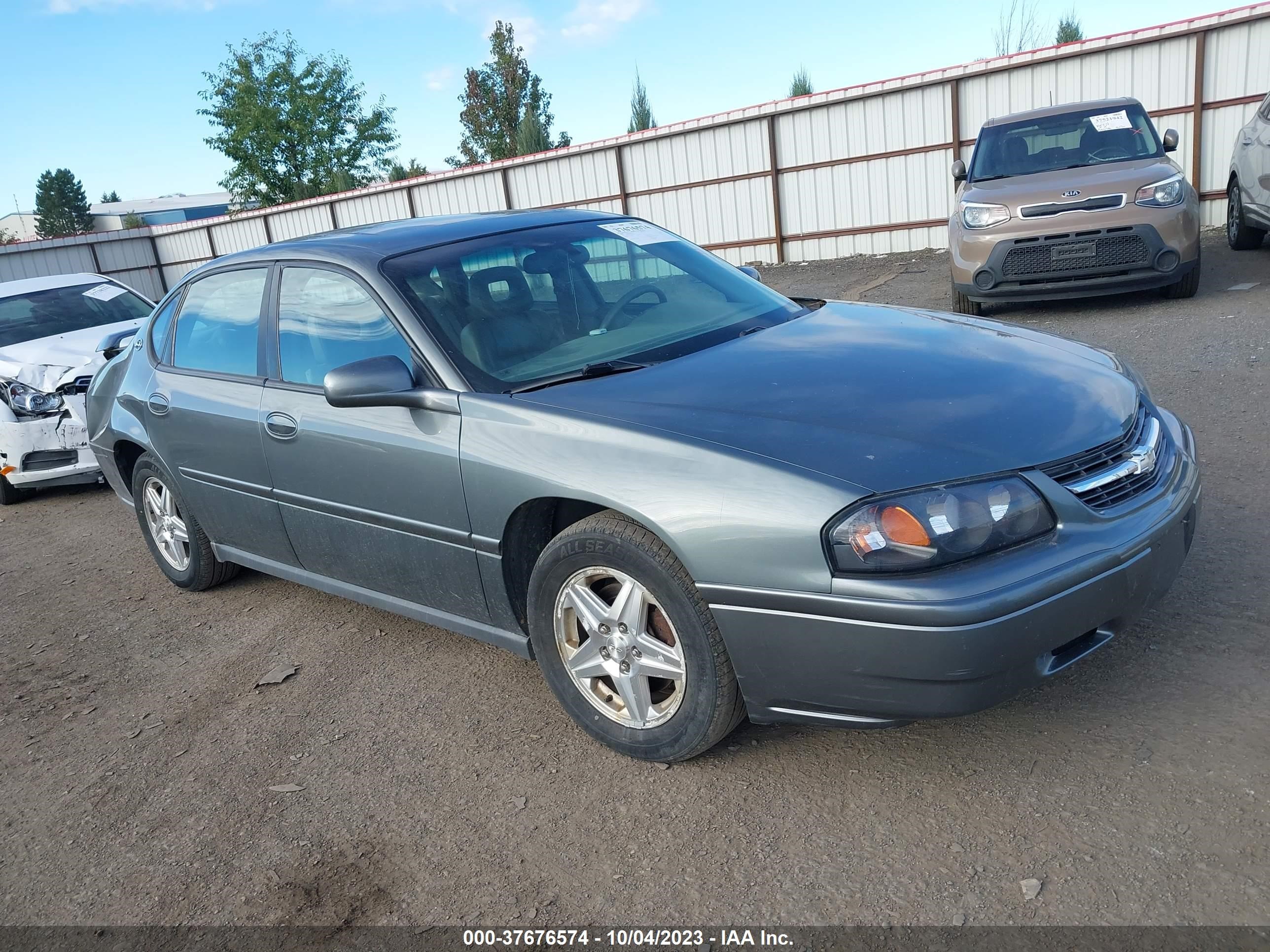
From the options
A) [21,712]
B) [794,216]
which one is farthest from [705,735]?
[794,216]

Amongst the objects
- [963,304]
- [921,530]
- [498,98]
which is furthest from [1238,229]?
[498,98]

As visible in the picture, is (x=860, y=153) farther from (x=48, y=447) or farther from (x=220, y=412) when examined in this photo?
(x=220, y=412)

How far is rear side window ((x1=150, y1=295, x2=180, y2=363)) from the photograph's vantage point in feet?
14.9

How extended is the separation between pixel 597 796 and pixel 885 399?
1.35 meters

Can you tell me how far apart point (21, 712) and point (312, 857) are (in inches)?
74.6

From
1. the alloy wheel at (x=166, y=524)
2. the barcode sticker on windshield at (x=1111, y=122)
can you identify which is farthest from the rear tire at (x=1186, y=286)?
the alloy wheel at (x=166, y=524)

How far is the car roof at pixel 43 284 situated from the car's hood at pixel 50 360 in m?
0.90

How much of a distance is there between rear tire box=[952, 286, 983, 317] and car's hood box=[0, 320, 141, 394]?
6763 millimetres

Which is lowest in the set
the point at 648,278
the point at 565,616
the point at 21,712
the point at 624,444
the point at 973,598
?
the point at 21,712

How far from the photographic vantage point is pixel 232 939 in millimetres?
2381

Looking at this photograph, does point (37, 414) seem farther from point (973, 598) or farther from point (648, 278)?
point (973, 598)

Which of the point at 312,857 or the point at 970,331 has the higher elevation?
the point at 970,331

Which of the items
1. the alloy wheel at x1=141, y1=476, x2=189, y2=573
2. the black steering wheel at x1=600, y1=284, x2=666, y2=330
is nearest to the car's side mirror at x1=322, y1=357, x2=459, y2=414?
the black steering wheel at x1=600, y1=284, x2=666, y2=330

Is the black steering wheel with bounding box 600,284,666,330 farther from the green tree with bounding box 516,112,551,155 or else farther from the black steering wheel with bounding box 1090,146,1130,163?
the green tree with bounding box 516,112,551,155
